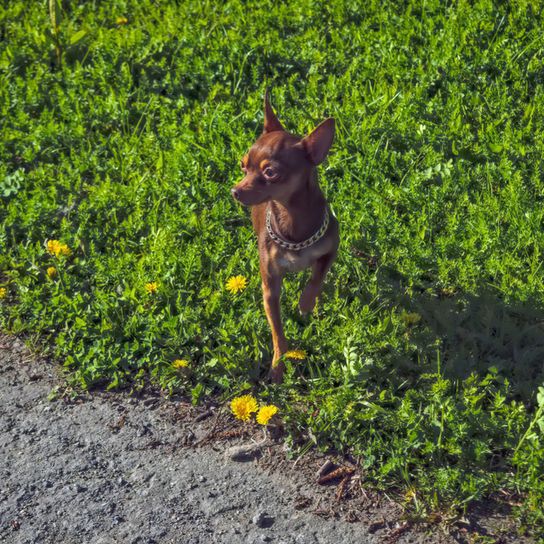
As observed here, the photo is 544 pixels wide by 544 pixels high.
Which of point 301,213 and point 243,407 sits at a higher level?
point 301,213

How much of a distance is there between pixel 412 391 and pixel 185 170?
2270 millimetres

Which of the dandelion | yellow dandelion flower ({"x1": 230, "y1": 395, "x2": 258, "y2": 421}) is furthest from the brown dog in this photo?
the dandelion

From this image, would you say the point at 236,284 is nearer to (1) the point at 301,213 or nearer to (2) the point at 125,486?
(1) the point at 301,213

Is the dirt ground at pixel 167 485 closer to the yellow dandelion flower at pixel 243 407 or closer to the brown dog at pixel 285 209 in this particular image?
the yellow dandelion flower at pixel 243 407

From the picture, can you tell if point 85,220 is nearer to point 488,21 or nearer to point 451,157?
point 451,157

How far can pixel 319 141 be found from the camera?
4.04 m

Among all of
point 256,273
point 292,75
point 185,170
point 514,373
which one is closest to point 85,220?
point 185,170

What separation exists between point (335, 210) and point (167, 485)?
6.62 feet

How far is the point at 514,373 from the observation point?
178 inches

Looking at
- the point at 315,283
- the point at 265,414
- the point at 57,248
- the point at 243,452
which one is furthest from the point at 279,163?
the point at 57,248

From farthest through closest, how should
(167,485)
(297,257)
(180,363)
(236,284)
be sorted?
(236,284)
(180,363)
(297,257)
(167,485)

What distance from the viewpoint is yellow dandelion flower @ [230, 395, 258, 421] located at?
4355 millimetres

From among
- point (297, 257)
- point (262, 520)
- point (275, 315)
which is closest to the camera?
point (262, 520)

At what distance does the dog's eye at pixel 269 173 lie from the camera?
398 centimetres
